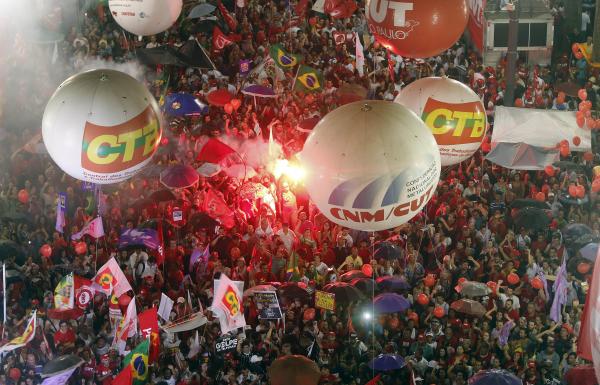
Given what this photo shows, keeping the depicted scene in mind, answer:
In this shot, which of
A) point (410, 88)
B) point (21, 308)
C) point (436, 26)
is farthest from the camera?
point (21, 308)

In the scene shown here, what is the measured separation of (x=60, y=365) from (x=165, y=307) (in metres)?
1.57

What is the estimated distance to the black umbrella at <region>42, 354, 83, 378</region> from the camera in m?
11.7

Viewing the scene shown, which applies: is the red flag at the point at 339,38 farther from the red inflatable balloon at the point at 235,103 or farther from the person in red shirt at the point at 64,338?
the person in red shirt at the point at 64,338

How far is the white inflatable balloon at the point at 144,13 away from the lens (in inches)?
495

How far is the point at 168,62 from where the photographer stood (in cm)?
1700

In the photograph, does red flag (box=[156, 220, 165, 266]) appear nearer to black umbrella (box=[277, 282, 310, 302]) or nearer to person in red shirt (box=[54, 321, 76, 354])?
person in red shirt (box=[54, 321, 76, 354])

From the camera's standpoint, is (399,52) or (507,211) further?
(507,211)

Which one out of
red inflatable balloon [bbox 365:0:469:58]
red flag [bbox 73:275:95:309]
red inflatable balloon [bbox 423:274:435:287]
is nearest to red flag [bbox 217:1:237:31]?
red flag [bbox 73:275:95:309]

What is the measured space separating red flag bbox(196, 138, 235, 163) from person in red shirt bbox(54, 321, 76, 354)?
3638 millimetres

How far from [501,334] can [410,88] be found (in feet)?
12.4

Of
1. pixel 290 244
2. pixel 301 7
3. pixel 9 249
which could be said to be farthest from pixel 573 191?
pixel 9 249

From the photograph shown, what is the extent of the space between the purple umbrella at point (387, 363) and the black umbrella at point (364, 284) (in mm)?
1028

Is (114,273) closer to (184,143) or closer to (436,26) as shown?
(184,143)

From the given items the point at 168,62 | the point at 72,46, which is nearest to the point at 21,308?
the point at 168,62
